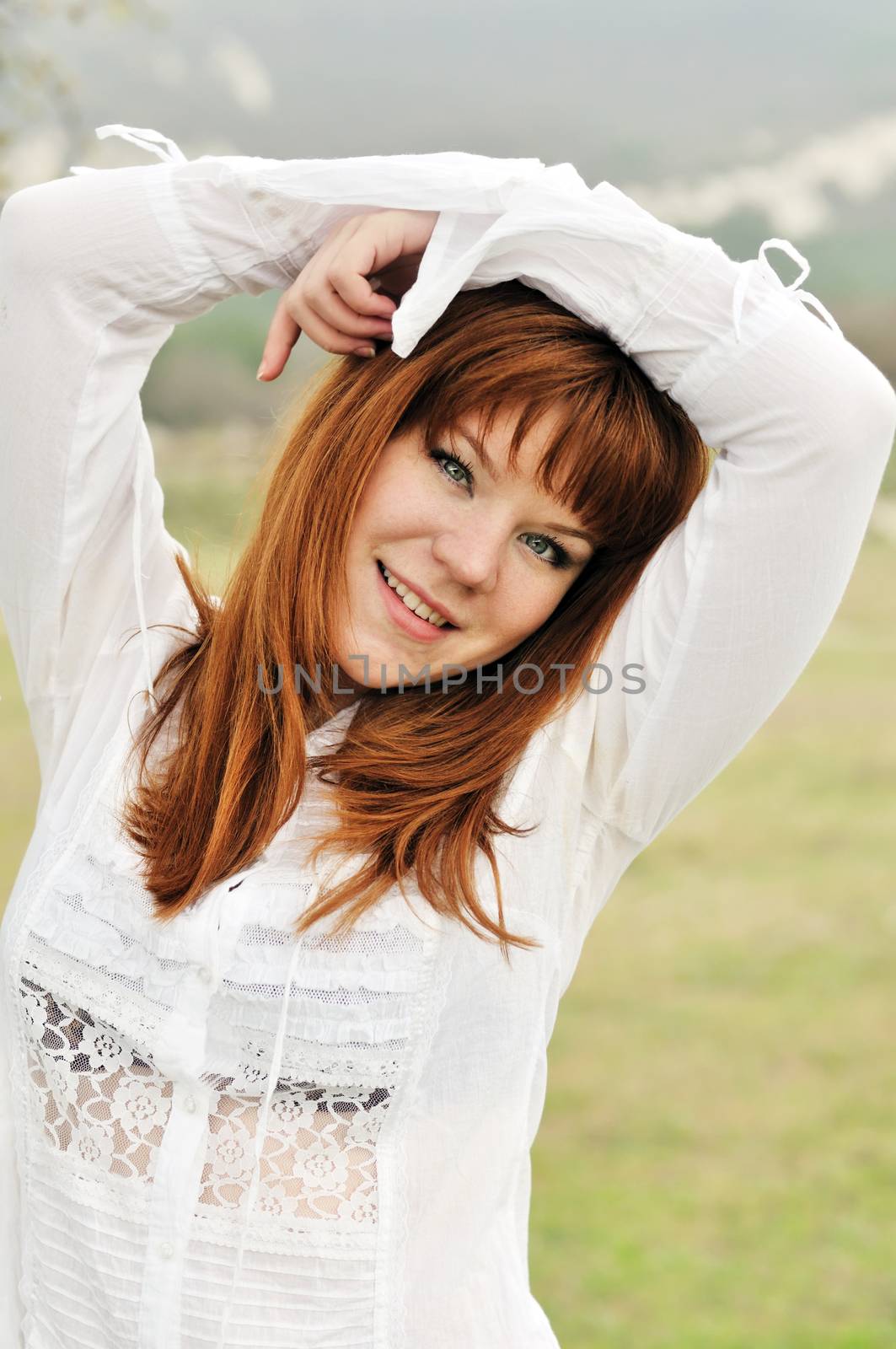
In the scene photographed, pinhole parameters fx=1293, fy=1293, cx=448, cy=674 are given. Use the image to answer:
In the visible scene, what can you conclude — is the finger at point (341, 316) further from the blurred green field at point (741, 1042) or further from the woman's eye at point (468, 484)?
the blurred green field at point (741, 1042)

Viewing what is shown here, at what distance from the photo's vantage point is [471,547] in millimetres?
964

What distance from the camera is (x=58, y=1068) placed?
994 mm

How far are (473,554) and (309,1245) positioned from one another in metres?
0.53

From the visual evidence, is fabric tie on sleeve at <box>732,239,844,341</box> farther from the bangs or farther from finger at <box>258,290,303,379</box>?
finger at <box>258,290,303,379</box>

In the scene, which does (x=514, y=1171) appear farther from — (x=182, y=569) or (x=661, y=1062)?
(x=661, y=1062)

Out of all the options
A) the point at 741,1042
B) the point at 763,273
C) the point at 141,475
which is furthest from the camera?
the point at 741,1042

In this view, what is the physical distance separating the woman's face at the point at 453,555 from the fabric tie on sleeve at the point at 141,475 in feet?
0.55

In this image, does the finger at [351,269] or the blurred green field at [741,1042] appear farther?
the blurred green field at [741,1042]

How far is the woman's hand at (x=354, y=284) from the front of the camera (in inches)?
37.6

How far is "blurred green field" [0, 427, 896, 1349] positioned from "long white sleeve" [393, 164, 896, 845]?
4.30 ft

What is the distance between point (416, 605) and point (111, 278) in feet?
1.13

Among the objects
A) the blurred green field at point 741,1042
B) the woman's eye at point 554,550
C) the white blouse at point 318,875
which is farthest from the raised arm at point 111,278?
the blurred green field at point 741,1042

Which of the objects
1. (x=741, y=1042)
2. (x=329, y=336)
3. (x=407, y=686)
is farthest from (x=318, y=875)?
(x=741, y=1042)

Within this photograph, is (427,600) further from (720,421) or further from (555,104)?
(555,104)
